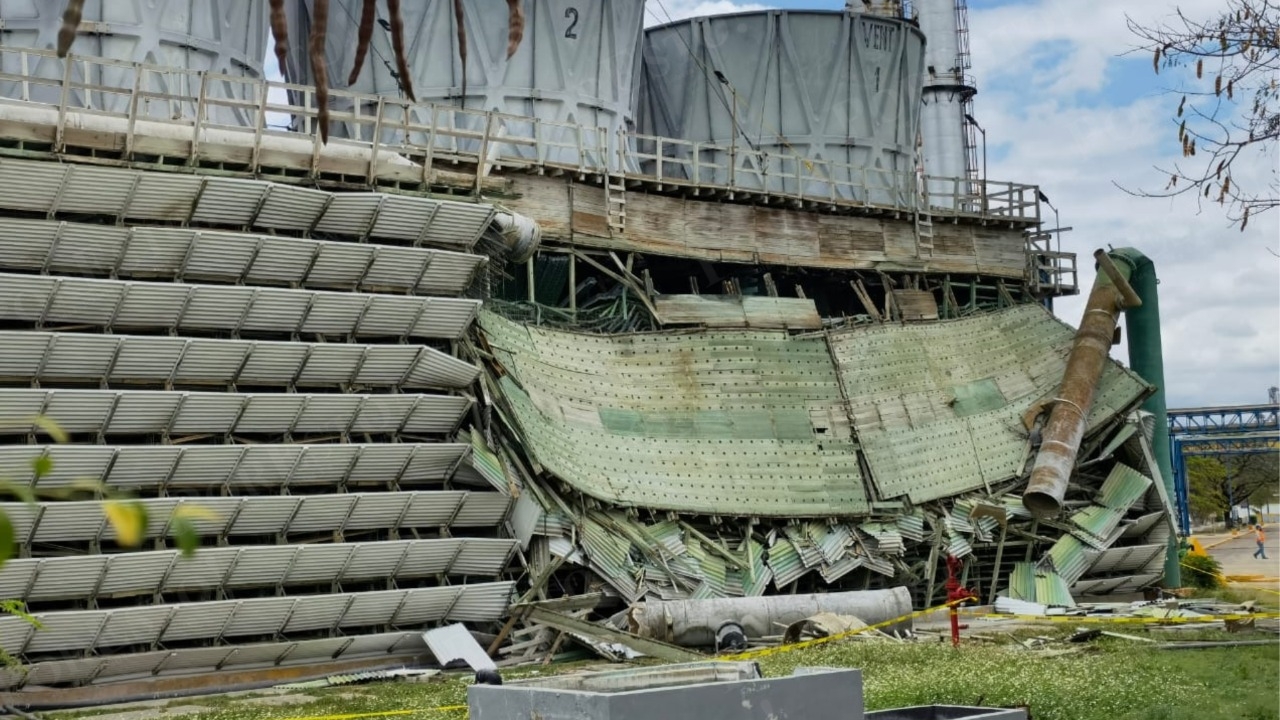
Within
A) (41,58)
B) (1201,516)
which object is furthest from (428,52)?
(1201,516)

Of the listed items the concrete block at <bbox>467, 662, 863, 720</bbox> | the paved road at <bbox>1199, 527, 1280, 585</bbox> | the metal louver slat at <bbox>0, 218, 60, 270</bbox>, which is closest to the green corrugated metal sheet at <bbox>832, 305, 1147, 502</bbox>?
the paved road at <bbox>1199, 527, 1280, 585</bbox>

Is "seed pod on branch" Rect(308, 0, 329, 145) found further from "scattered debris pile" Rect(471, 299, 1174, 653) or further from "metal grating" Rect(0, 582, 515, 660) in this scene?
"scattered debris pile" Rect(471, 299, 1174, 653)

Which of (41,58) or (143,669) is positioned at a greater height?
(41,58)

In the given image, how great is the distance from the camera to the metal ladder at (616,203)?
148 ft

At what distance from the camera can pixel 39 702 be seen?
28.4 m

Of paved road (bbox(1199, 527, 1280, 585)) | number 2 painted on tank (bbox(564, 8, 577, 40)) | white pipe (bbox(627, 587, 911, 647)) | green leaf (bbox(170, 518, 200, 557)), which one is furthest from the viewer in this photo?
paved road (bbox(1199, 527, 1280, 585))

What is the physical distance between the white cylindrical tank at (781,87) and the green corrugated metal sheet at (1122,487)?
46.2 feet

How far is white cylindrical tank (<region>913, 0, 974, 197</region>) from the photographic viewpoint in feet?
253

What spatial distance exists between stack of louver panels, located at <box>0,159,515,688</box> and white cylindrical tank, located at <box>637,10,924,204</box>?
905 inches

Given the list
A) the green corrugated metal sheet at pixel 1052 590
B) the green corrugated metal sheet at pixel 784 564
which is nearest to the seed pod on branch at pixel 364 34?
the green corrugated metal sheet at pixel 784 564

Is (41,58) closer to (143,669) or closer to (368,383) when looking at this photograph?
(368,383)

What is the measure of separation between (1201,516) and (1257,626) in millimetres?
112591

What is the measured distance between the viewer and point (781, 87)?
57.2 m

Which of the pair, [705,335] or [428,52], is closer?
[705,335]
